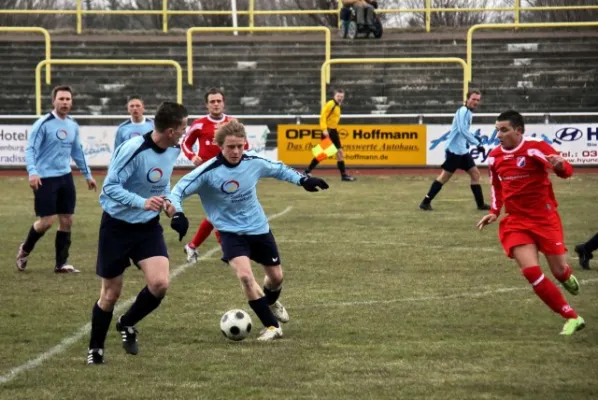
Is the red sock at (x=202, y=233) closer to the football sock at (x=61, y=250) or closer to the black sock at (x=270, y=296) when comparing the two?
the football sock at (x=61, y=250)

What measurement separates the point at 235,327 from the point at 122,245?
1113 mm

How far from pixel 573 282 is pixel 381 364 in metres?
2.27

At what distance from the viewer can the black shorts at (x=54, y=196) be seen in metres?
12.5

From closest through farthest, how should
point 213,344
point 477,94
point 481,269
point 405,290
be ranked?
point 213,344 < point 405,290 < point 481,269 < point 477,94

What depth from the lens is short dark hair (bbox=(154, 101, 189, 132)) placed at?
793 cm

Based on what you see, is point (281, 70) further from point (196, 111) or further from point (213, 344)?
point (213, 344)

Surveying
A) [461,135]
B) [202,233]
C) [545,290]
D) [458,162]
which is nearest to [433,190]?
[458,162]

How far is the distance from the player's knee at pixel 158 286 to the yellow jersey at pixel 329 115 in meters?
16.7

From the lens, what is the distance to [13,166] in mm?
26484

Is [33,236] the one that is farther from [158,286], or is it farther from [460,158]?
[460,158]

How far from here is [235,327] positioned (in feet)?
28.2

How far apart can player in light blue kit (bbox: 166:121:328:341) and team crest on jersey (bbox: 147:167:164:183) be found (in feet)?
1.58

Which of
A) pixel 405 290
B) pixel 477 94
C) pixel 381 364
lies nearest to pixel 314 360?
pixel 381 364

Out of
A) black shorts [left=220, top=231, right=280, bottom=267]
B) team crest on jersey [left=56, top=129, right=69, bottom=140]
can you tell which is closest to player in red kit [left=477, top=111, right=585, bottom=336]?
black shorts [left=220, top=231, right=280, bottom=267]
